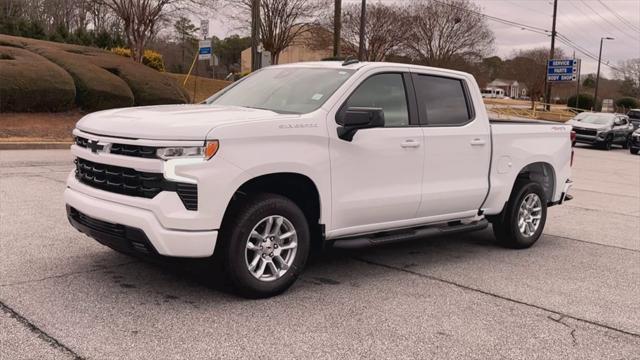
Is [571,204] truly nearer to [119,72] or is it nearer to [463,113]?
[463,113]

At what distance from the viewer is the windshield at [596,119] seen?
28.5m

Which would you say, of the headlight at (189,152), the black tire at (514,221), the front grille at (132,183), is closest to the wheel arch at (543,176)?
the black tire at (514,221)

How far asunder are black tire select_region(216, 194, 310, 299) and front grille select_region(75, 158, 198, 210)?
389 mm

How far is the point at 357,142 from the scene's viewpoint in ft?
16.9

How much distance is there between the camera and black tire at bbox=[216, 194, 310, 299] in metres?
4.47

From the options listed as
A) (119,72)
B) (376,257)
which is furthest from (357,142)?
(119,72)

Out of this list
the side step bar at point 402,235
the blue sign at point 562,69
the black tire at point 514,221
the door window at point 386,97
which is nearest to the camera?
the side step bar at point 402,235

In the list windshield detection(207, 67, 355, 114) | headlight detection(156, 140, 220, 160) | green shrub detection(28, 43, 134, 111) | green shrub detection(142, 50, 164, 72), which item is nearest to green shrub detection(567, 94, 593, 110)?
green shrub detection(142, 50, 164, 72)

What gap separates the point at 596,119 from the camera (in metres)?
28.8

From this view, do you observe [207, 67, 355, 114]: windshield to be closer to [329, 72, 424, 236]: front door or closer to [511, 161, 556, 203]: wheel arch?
[329, 72, 424, 236]: front door

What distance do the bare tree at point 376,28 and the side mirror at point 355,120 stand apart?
50085 mm

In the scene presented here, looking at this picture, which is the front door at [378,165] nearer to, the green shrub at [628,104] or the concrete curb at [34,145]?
the concrete curb at [34,145]

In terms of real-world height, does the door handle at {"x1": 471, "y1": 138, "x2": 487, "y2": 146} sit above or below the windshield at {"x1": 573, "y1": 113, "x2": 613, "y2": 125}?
above

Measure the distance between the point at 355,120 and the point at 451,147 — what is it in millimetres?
1476
